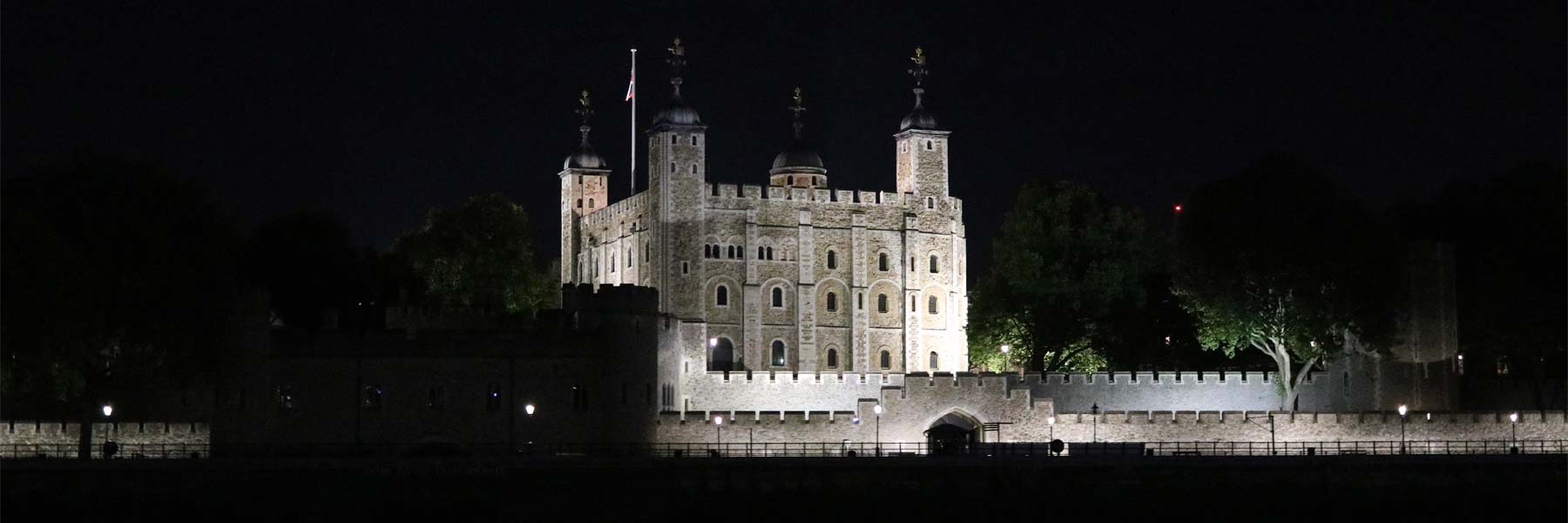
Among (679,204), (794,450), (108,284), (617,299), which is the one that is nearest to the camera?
(108,284)

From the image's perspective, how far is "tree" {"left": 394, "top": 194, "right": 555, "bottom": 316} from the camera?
3765 inches

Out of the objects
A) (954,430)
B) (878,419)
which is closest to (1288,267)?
(954,430)

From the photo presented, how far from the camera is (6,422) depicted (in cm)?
6812

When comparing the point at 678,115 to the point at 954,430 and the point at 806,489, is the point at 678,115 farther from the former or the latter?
the point at 806,489

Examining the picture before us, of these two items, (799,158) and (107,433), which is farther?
(799,158)

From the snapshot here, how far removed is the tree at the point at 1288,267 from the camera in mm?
Answer: 77125

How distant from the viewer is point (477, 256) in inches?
3799

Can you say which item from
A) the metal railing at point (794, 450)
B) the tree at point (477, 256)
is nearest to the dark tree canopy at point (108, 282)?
the metal railing at point (794, 450)

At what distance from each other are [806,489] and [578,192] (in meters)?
41.8

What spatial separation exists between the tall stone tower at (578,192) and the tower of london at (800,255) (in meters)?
2.31

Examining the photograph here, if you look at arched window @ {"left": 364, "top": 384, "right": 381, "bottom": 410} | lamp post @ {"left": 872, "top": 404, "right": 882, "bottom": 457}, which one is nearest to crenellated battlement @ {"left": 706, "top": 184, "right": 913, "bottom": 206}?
lamp post @ {"left": 872, "top": 404, "right": 882, "bottom": 457}

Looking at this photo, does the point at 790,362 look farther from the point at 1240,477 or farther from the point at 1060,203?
the point at 1240,477

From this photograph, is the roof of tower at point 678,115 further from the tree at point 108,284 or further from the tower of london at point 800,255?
the tree at point 108,284

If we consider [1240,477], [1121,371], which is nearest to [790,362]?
[1121,371]
